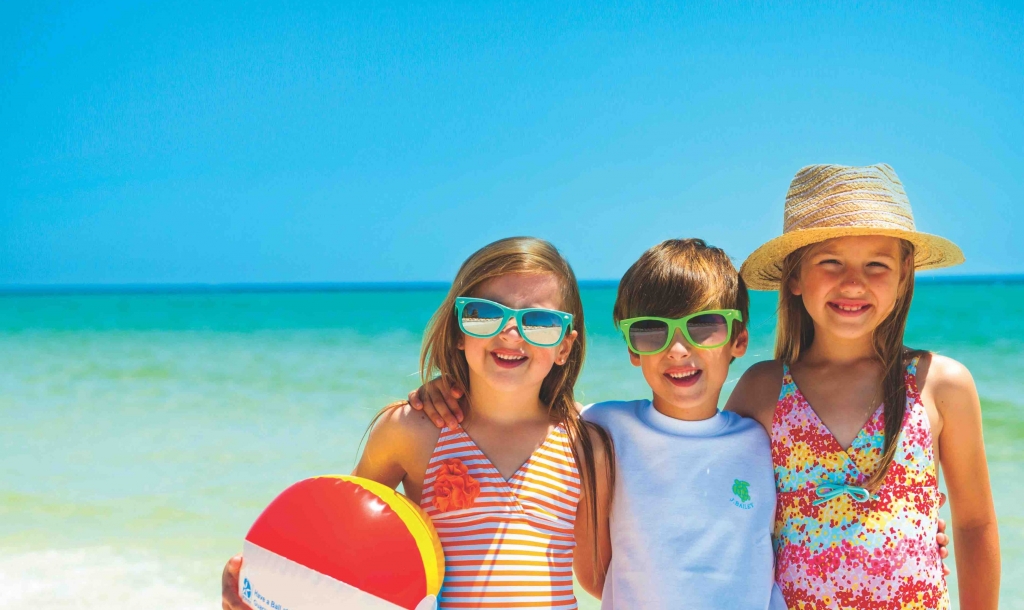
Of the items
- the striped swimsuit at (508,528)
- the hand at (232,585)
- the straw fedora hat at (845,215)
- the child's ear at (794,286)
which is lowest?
the hand at (232,585)

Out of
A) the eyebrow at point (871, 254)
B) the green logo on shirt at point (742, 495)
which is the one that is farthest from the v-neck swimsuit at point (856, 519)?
the eyebrow at point (871, 254)

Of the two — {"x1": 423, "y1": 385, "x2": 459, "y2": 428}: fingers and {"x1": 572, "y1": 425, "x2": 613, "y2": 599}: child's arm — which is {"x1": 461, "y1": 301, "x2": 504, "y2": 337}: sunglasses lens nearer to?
{"x1": 423, "y1": 385, "x2": 459, "y2": 428}: fingers

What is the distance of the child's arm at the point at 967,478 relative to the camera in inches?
92.3

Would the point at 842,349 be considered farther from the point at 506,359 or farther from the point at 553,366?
the point at 506,359

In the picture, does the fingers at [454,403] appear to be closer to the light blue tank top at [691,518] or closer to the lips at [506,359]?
the lips at [506,359]

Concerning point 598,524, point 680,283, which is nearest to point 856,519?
point 598,524

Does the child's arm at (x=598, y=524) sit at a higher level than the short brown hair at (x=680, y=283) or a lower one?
lower

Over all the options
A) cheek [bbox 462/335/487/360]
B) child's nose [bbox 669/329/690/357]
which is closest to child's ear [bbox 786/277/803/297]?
child's nose [bbox 669/329/690/357]

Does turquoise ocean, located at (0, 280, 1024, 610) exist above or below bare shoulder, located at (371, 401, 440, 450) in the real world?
below

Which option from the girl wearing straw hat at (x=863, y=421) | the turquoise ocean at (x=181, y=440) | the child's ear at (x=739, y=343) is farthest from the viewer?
the turquoise ocean at (x=181, y=440)

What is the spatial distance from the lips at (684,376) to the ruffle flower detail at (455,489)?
638 mm

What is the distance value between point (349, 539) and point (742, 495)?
108cm

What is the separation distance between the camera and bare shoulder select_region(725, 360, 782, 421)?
2.47 m

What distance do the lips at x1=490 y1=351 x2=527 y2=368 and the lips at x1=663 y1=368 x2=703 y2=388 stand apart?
1.40ft
